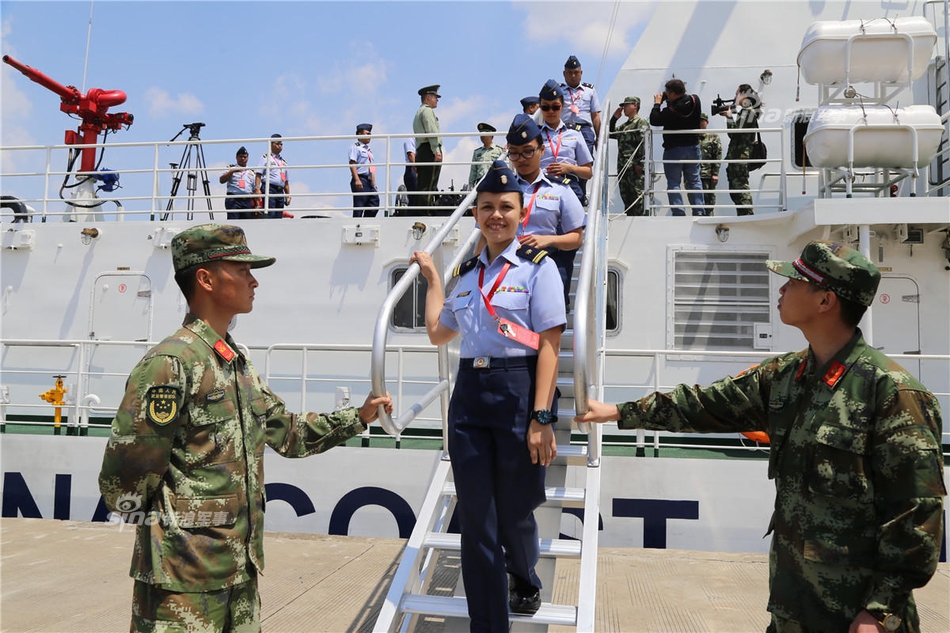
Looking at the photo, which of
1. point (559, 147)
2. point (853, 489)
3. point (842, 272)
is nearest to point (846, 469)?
point (853, 489)

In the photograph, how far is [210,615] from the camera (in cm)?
219

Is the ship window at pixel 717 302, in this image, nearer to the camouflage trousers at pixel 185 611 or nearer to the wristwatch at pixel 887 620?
the wristwatch at pixel 887 620

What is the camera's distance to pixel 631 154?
8312mm

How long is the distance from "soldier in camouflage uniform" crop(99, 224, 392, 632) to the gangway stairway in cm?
62

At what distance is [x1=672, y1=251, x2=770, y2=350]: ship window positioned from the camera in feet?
25.1

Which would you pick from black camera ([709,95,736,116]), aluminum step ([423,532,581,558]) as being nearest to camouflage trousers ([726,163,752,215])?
black camera ([709,95,736,116])

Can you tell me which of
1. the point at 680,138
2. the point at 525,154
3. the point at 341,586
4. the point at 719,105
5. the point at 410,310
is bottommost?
the point at 341,586

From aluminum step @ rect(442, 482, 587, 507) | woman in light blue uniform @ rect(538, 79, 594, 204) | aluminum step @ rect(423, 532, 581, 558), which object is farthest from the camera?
woman in light blue uniform @ rect(538, 79, 594, 204)

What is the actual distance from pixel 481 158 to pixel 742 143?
2969 mm

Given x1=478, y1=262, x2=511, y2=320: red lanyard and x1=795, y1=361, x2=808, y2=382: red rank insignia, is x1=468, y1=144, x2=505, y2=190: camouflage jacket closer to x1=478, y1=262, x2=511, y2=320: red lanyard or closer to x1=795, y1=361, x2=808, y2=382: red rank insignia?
x1=478, y1=262, x2=511, y2=320: red lanyard

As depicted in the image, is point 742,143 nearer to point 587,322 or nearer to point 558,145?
point 558,145

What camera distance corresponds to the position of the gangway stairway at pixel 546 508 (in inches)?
116

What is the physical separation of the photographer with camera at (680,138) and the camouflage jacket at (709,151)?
0.57m

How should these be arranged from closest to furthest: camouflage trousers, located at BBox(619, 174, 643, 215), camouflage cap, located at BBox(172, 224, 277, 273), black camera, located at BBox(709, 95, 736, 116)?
camouflage cap, located at BBox(172, 224, 277, 273)
camouflage trousers, located at BBox(619, 174, 643, 215)
black camera, located at BBox(709, 95, 736, 116)
